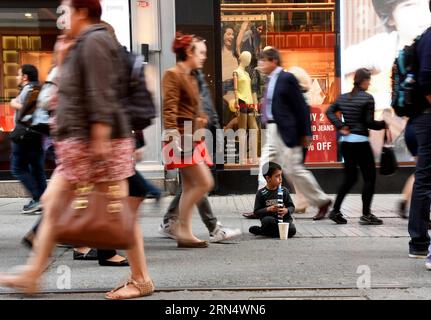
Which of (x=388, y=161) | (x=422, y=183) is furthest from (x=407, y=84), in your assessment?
(x=388, y=161)

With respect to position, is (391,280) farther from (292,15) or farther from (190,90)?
(292,15)

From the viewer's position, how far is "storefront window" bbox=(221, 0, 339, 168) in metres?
10.1

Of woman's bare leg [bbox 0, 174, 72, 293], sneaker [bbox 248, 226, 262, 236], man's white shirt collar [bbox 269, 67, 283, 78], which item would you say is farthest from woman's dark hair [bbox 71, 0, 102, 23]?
man's white shirt collar [bbox 269, 67, 283, 78]

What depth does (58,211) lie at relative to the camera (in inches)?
141

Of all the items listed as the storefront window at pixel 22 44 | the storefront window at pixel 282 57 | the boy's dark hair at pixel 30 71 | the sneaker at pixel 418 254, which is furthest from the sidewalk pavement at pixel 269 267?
the storefront window at pixel 22 44

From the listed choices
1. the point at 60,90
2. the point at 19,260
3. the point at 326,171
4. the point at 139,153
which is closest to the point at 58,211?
the point at 60,90

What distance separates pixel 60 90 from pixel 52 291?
1.53 meters

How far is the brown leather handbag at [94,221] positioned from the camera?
3.48 meters

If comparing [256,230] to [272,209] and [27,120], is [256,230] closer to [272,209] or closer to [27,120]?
[272,209]

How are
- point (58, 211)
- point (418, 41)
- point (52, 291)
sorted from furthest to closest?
point (418, 41) < point (52, 291) < point (58, 211)

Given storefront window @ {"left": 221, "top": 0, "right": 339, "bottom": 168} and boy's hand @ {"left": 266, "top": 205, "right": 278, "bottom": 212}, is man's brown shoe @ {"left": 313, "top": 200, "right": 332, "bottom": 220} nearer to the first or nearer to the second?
boy's hand @ {"left": 266, "top": 205, "right": 278, "bottom": 212}

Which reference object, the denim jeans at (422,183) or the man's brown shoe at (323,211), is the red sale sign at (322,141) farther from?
the denim jeans at (422,183)

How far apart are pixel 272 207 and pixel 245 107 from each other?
4.10m

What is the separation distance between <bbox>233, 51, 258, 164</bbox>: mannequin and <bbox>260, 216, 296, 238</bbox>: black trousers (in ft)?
12.2
